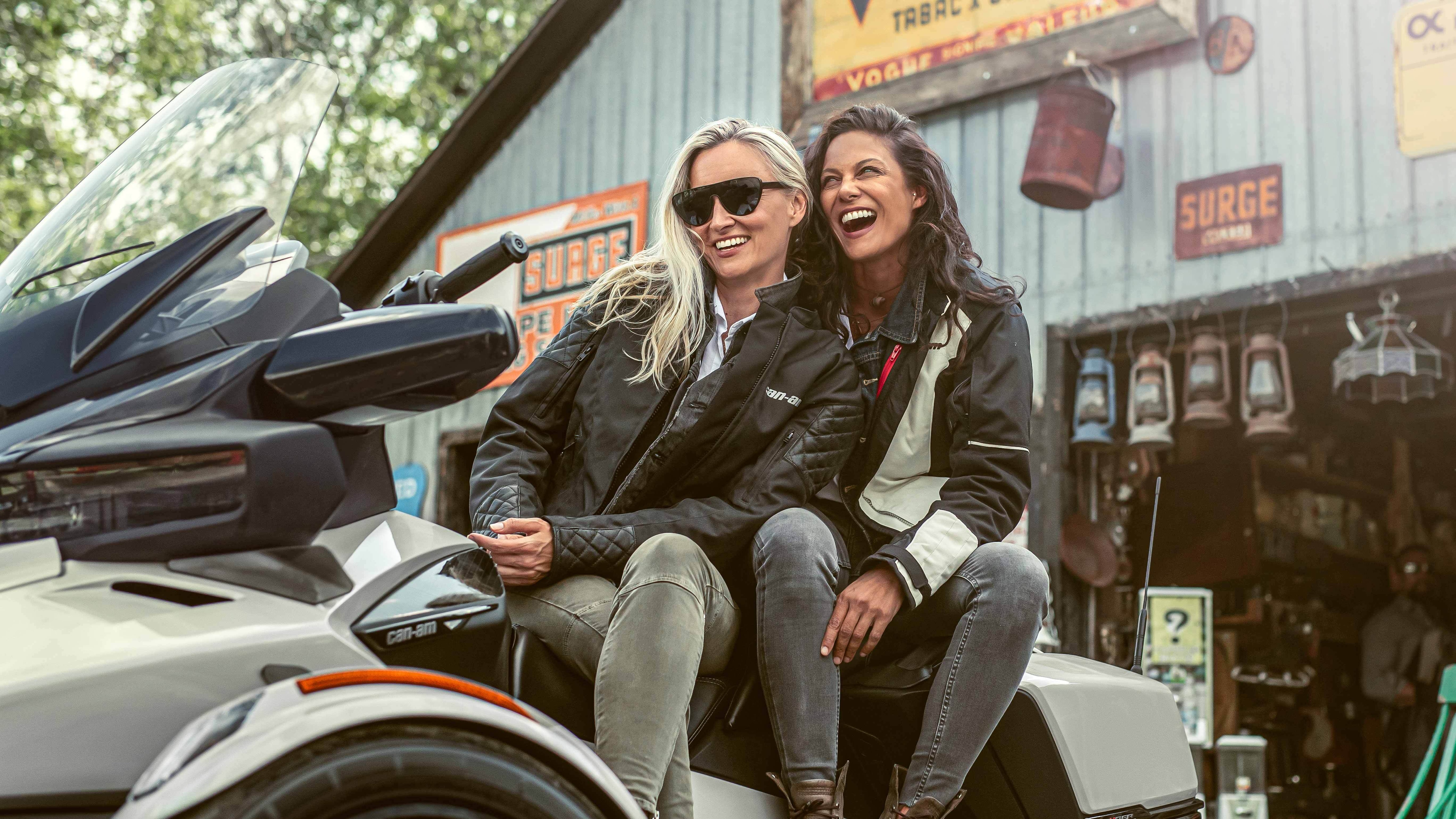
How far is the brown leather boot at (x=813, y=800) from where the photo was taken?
6.22ft

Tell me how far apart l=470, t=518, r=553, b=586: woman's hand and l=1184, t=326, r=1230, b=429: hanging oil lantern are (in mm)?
4668

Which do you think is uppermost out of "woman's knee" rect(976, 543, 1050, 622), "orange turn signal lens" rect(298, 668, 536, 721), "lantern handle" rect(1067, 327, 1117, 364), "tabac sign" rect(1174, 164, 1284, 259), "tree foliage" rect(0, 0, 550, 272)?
"tree foliage" rect(0, 0, 550, 272)

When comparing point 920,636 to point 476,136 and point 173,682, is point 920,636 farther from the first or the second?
point 476,136

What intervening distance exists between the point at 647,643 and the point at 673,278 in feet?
2.92

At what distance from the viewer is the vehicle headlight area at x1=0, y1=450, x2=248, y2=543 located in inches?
51.4

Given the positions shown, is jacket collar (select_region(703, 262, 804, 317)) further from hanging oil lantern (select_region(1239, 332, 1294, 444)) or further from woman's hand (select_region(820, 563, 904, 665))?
hanging oil lantern (select_region(1239, 332, 1294, 444))

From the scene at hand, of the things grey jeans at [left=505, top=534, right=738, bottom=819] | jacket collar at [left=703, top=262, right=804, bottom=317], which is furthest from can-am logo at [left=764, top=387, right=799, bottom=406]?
grey jeans at [left=505, top=534, right=738, bottom=819]

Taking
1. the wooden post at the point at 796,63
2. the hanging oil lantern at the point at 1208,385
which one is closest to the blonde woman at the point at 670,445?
the hanging oil lantern at the point at 1208,385

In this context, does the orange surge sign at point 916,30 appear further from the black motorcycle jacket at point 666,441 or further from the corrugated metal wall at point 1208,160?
the black motorcycle jacket at point 666,441

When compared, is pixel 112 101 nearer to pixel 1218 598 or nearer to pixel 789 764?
pixel 1218 598

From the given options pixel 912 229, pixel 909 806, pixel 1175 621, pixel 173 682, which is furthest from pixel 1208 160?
pixel 173 682

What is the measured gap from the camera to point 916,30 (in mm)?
7227

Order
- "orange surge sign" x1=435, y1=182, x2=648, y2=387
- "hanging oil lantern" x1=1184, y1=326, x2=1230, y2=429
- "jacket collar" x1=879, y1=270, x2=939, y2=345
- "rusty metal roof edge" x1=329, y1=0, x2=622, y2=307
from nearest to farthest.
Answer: "jacket collar" x1=879, y1=270, x2=939, y2=345, "hanging oil lantern" x1=1184, y1=326, x2=1230, y2=429, "orange surge sign" x1=435, y1=182, x2=648, y2=387, "rusty metal roof edge" x1=329, y1=0, x2=622, y2=307

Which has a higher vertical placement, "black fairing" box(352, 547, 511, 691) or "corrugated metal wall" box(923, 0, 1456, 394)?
"corrugated metal wall" box(923, 0, 1456, 394)
